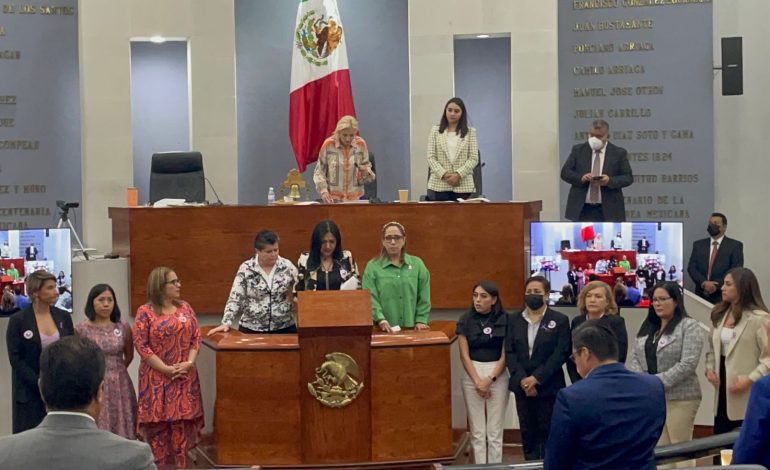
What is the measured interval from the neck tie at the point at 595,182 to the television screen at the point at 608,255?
600 millimetres

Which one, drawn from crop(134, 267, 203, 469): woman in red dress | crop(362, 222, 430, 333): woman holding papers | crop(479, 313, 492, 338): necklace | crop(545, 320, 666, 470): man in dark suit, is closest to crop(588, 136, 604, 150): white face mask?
crop(362, 222, 430, 333): woman holding papers

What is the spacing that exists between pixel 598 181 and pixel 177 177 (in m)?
3.83

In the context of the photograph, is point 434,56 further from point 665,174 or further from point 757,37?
point 757,37

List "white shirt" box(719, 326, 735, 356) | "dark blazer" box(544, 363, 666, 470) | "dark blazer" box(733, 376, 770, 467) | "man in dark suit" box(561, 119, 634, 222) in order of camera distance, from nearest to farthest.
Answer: "dark blazer" box(733, 376, 770, 467) < "dark blazer" box(544, 363, 666, 470) < "white shirt" box(719, 326, 735, 356) < "man in dark suit" box(561, 119, 634, 222)

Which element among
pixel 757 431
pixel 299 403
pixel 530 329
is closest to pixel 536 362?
pixel 530 329

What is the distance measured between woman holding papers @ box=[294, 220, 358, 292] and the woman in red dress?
0.86 meters

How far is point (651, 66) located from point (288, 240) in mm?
4863

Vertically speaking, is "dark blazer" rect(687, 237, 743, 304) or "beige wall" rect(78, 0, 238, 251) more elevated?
"beige wall" rect(78, 0, 238, 251)

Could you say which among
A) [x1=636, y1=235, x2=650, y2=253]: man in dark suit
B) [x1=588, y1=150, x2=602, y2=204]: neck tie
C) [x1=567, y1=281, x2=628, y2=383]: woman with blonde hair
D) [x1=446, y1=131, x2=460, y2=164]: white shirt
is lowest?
[x1=567, y1=281, x2=628, y2=383]: woman with blonde hair

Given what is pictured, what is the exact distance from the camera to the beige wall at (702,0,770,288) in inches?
508

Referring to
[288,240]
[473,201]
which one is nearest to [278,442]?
[288,240]

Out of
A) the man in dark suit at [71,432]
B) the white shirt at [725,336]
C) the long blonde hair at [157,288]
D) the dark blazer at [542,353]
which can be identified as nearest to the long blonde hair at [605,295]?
the dark blazer at [542,353]

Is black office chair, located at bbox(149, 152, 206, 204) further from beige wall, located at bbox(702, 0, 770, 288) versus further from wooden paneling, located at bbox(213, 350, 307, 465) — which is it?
beige wall, located at bbox(702, 0, 770, 288)

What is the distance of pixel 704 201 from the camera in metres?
12.4
